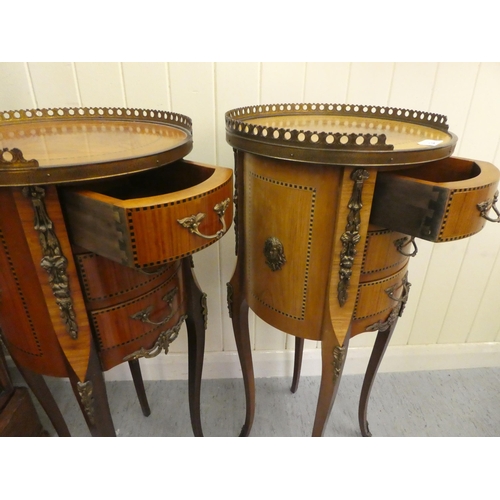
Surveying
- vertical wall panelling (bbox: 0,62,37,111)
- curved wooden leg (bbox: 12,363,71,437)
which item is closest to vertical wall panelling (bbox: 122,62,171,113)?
vertical wall panelling (bbox: 0,62,37,111)

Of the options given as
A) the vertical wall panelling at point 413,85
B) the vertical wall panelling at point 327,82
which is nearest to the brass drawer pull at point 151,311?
the vertical wall panelling at point 327,82

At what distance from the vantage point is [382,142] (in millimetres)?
602

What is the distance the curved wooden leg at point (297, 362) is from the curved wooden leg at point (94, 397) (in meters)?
0.74

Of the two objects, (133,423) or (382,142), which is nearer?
(382,142)

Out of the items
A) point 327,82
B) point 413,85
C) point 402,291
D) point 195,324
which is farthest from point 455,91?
point 195,324

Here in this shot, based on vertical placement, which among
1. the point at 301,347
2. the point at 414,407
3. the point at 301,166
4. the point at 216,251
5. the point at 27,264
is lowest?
the point at 414,407

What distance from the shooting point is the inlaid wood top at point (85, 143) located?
51 cm

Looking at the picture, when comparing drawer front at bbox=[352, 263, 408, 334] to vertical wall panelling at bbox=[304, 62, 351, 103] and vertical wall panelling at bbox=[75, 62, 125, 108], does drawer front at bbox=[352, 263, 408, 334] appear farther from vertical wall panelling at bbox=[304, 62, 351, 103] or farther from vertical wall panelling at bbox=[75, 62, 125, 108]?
vertical wall panelling at bbox=[75, 62, 125, 108]

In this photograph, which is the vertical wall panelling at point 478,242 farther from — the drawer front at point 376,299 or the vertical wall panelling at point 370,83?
the drawer front at point 376,299

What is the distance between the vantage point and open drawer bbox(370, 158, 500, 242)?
607 mm

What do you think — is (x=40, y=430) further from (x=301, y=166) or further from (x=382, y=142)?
(x=382, y=142)

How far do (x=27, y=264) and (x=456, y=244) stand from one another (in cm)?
132

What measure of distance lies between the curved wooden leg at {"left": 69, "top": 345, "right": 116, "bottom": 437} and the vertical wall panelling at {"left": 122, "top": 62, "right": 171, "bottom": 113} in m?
0.70

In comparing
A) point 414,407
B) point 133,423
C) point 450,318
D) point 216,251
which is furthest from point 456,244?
point 133,423
